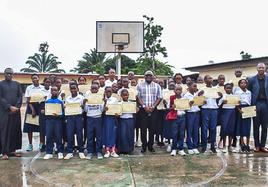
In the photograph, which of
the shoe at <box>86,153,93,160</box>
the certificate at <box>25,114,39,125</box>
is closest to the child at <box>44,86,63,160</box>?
the shoe at <box>86,153,93,160</box>

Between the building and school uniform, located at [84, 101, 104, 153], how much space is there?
20.3 m

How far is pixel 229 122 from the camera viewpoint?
7.84 meters

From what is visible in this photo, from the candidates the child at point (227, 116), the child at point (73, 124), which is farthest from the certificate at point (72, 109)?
the child at point (227, 116)

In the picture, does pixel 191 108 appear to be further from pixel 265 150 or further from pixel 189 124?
pixel 265 150

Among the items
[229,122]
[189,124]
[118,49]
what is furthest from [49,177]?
[118,49]

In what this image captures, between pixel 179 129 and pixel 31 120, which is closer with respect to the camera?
pixel 179 129

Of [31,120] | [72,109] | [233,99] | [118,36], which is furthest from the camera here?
[118,36]

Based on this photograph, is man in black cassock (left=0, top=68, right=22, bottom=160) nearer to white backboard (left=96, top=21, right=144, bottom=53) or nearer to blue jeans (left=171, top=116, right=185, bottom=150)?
Result: blue jeans (left=171, top=116, right=185, bottom=150)

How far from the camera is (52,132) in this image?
7277mm

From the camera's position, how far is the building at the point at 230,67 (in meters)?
25.9

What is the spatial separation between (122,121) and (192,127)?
1500 mm

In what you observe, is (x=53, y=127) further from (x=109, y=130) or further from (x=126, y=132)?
(x=126, y=132)

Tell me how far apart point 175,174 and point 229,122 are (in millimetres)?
2400

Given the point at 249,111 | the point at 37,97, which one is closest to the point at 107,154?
the point at 37,97
